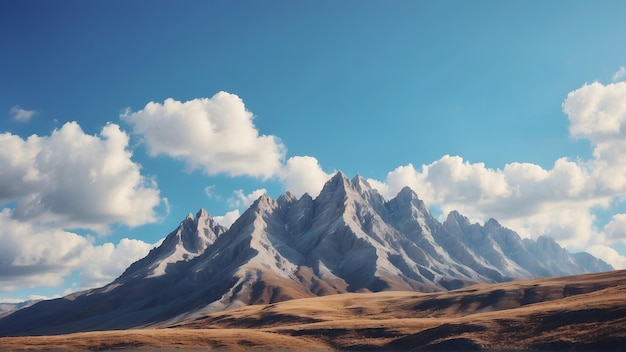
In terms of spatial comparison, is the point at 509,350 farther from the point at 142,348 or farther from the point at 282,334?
the point at 142,348

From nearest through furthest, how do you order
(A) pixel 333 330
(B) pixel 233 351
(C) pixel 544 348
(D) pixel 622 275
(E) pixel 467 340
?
(C) pixel 544 348 → (E) pixel 467 340 → (B) pixel 233 351 → (A) pixel 333 330 → (D) pixel 622 275

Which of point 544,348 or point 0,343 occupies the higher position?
point 0,343

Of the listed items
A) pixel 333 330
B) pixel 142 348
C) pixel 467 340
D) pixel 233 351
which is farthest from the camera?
pixel 333 330

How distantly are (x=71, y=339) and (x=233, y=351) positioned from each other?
57.4 metres

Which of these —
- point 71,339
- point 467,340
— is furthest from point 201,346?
point 467,340

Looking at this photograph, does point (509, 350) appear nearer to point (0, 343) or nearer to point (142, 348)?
point (142, 348)

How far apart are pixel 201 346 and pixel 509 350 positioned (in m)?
74.8

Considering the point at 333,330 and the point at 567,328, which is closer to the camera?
the point at 567,328

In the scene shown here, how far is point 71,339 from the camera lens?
155 meters

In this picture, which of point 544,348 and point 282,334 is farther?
point 282,334

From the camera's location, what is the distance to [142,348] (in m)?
138

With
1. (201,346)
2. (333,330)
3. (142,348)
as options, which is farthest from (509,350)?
(142,348)

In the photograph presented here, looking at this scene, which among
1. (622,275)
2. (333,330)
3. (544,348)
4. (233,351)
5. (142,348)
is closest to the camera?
(544,348)

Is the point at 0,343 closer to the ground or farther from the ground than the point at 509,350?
farther from the ground
